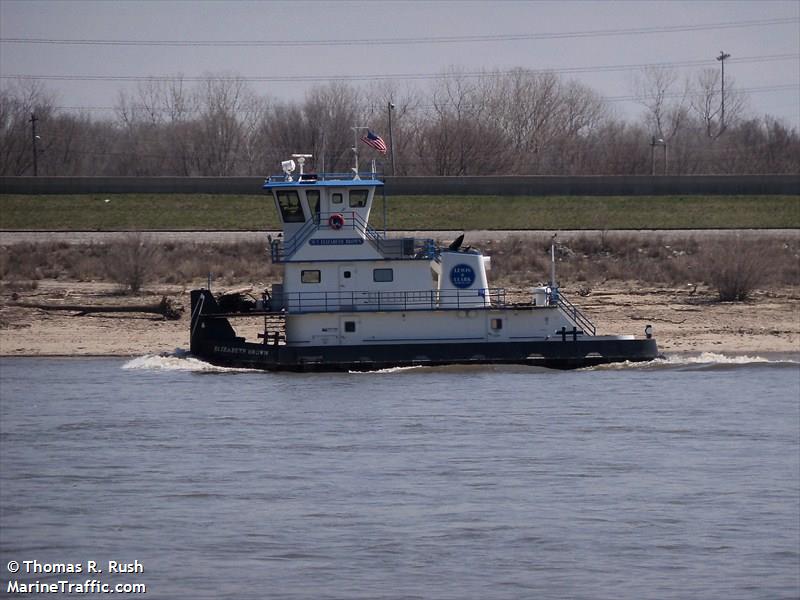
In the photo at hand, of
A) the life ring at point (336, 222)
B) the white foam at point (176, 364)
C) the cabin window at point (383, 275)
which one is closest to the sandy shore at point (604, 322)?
the white foam at point (176, 364)

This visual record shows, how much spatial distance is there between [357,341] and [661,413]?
7.68m

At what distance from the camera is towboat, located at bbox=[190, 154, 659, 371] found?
2838 centimetres

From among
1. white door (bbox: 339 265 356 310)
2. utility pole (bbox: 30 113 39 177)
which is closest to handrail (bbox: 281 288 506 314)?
white door (bbox: 339 265 356 310)

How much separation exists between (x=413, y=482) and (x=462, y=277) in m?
10.3

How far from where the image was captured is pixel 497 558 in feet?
51.3

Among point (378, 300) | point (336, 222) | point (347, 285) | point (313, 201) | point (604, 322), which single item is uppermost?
point (313, 201)

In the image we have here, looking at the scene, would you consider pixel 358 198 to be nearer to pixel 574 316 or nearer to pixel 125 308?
pixel 574 316

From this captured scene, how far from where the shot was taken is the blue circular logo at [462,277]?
28.8 m

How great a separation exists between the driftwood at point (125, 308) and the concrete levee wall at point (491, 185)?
22066 millimetres

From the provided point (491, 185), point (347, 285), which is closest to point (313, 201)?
point (347, 285)

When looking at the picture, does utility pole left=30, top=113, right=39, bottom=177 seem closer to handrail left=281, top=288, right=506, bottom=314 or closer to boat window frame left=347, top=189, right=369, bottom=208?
boat window frame left=347, top=189, right=369, bottom=208

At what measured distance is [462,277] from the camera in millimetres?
28766

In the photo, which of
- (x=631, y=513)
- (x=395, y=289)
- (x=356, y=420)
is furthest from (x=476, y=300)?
(x=631, y=513)

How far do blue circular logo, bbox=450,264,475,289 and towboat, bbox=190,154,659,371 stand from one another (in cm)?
2
